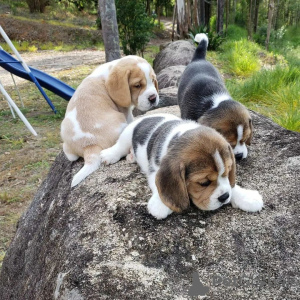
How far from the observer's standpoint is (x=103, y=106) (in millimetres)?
3754

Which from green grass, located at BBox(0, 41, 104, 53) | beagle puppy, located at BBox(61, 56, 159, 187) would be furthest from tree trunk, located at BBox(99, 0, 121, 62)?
green grass, located at BBox(0, 41, 104, 53)

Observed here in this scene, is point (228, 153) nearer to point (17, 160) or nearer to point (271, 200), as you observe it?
point (271, 200)

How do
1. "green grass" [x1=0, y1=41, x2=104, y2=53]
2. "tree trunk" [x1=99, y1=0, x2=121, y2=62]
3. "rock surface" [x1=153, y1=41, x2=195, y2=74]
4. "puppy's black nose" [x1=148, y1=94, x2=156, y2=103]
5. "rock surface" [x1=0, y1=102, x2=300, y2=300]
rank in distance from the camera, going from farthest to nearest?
"green grass" [x1=0, y1=41, x2=104, y2=53] < "rock surface" [x1=153, y1=41, x2=195, y2=74] < "tree trunk" [x1=99, y1=0, x2=121, y2=62] < "puppy's black nose" [x1=148, y1=94, x2=156, y2=103] < "rock surface" [x1=0, y1=102, x2=300, y2=300]

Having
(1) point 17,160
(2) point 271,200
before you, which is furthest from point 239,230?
(1) point 17,160

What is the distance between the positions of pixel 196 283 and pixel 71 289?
0.78 meters

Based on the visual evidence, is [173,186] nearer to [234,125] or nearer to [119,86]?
[234,125]

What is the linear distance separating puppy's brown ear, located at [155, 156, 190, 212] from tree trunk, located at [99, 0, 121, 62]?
8765 mm

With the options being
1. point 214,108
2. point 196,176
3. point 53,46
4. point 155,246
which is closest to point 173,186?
point 196,176

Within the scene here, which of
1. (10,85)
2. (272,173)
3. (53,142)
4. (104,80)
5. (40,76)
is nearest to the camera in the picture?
(272,173)

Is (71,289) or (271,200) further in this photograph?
(271,200)

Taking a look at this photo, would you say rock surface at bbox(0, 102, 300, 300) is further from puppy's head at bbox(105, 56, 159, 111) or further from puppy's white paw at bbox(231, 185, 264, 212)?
puppy's head at bbox(105, 56, 159, 111)

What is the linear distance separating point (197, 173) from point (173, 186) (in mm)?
187

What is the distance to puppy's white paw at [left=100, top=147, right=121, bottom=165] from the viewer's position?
340 centimetres

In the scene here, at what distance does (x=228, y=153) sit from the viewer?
2.38 metres
